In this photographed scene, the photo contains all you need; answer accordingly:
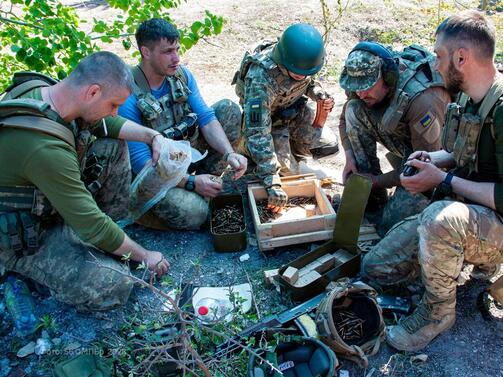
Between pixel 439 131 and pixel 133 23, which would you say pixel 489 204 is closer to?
pixel 439 131

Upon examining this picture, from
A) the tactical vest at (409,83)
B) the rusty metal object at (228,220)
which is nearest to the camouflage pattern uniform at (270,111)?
the rusty metal object at (228,220)

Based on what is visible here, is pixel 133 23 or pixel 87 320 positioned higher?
pixel 133 23

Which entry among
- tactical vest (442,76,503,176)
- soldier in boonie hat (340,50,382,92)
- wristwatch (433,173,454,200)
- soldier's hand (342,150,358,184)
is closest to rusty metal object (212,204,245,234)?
soldier's hand (342,150,358,184)

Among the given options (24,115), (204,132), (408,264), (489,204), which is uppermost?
(24,115)

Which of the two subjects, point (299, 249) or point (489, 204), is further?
point (299, 249)

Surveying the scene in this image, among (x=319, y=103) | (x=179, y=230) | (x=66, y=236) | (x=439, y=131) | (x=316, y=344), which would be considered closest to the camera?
(x=316, y=344)

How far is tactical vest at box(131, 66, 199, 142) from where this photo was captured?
468 cm

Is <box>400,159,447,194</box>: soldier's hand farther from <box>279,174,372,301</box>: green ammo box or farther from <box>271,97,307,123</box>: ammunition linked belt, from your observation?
<box>271,97,307,123</box>: ammunition linked belt

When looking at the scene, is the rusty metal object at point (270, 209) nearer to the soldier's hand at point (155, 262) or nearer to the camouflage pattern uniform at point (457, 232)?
the soldier's hand at point (155, 262)

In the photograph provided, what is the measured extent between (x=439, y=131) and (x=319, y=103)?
1.51 m

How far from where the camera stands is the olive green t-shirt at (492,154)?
3217 mm

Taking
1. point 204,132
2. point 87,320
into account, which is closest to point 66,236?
point 87,320

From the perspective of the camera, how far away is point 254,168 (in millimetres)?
5617

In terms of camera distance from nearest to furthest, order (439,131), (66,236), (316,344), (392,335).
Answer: (316,344)
(392,335)
(66,236)
(439,131)
